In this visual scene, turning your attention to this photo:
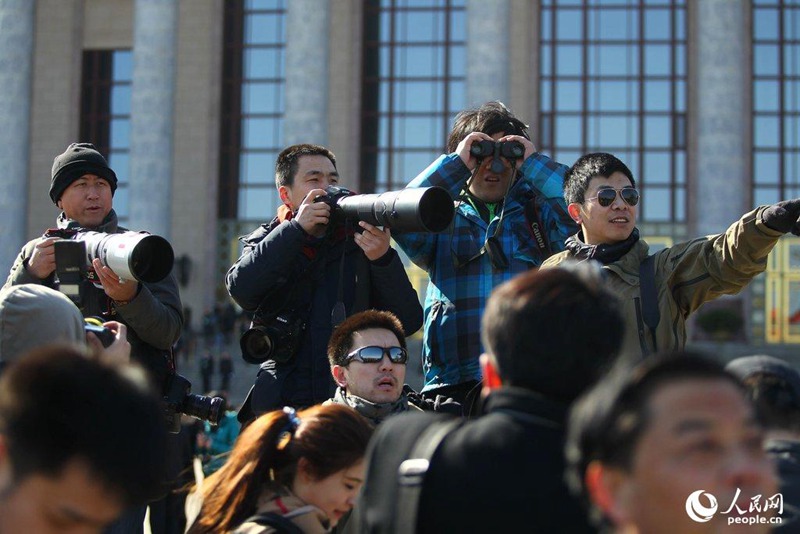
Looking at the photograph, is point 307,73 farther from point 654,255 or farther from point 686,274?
point 686,274

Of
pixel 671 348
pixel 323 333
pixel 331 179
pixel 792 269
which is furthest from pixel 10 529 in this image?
pixel 792 269

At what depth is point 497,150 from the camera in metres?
5.29

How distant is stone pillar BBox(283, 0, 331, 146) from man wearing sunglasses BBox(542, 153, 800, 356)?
Answer: 21.5m

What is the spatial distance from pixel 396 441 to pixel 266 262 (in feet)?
8.72

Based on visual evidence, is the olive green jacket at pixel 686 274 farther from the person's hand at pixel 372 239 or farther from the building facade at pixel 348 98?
the building facade at pixel 348 98

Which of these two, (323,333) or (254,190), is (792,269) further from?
(323,333)

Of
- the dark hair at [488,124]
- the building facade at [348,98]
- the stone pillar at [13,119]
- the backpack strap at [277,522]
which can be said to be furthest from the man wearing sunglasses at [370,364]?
the stone pillar at [13,119]

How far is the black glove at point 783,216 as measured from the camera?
14.0 feet

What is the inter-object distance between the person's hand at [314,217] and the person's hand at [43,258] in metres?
0.98

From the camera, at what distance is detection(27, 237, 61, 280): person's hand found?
4.73 metres

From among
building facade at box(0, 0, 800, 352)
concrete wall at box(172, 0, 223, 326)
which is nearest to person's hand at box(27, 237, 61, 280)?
building facade at box(0, 0, 800, 352)

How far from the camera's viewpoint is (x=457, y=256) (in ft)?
17.7

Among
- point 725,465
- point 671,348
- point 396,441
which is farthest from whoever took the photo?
point 671,348

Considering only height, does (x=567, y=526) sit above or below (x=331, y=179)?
below
